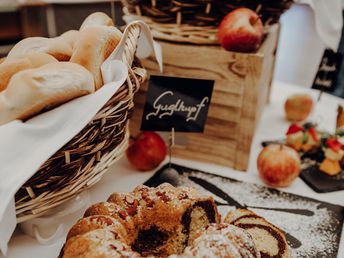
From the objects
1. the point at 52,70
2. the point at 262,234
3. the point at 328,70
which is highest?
the point at 52,70

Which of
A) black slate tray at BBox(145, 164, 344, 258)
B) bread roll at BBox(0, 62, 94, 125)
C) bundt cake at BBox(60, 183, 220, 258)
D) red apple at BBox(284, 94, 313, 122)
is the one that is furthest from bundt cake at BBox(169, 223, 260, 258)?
red apple at BBox(284, 94, 313, 122)

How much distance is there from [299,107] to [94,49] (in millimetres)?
1022

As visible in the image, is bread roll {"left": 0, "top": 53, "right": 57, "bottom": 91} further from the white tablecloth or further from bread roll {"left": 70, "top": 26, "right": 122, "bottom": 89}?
the white tablecloth

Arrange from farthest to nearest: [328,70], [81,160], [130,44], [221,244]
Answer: [328,70]
[130,44]
[81,160]
[221,244]

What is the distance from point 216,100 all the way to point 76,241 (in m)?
0.70

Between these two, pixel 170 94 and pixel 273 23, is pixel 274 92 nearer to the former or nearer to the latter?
pixel 273 23

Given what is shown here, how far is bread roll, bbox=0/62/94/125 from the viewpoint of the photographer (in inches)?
28.6

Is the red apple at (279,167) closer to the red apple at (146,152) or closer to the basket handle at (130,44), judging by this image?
the red apple at (146,152)

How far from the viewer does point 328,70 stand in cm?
154

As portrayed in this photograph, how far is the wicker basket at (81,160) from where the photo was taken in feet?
2.54

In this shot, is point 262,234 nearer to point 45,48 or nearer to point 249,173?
point 249,173

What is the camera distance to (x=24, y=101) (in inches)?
28.8

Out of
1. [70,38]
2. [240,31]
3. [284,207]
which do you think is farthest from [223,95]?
[70,38]

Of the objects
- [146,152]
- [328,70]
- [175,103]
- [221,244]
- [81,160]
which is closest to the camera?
[221,244]
